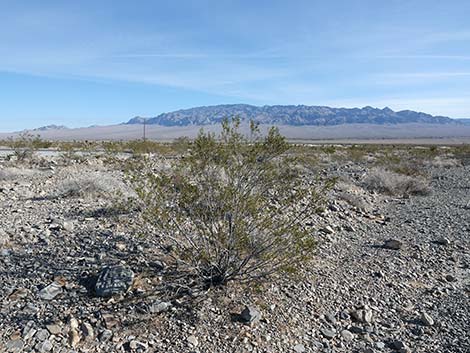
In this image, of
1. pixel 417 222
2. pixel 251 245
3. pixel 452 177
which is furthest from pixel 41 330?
pixel 452 177

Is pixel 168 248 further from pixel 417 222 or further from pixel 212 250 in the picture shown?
pixel 417 222

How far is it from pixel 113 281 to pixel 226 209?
1551mm

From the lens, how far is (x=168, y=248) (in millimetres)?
5891

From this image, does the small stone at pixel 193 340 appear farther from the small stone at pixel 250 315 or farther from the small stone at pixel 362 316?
the small stone at pixel 362 316

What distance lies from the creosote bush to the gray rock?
0.61 meters

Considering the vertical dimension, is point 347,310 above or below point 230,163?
below

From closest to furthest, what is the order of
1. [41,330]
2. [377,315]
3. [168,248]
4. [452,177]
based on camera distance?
1. [41,330]
2. [377,315]
3. [168,248]
4. [452,177]

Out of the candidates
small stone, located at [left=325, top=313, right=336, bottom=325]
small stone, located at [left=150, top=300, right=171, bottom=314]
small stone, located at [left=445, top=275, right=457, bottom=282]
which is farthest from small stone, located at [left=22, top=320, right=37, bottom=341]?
small stone, located at [left=445, top=275, right=457, bottom=282]

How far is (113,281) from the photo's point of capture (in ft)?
15.8

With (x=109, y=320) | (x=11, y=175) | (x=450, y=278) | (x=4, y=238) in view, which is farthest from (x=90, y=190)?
(x=450, y=278)

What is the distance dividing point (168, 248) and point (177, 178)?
107cm

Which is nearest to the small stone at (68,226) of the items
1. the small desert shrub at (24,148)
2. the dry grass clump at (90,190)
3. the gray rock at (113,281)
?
the gray rock at (113,281)

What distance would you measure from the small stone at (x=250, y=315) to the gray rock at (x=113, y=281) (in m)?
1.33

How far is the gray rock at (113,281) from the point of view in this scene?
4.71 metres
